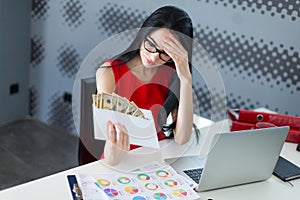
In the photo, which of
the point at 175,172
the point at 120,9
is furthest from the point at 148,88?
the point at 120,9

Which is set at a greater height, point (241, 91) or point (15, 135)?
point (241, 91)

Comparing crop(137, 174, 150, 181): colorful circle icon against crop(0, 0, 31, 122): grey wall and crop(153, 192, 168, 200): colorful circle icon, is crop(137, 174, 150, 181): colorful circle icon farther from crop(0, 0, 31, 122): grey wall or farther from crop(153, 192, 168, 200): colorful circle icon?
crop(0, 0, 31, 122): grey wall

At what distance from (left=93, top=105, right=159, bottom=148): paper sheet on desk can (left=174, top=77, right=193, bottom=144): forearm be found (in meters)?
0.11

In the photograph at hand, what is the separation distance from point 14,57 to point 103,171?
7.79ft

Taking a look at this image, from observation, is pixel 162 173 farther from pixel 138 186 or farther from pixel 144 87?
pixel 144 87

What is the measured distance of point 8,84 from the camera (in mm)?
3832

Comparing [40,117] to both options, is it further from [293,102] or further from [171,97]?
[171,97]

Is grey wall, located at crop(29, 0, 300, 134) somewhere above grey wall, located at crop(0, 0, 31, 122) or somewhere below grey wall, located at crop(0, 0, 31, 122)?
above

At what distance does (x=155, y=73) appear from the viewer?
5.48 ft

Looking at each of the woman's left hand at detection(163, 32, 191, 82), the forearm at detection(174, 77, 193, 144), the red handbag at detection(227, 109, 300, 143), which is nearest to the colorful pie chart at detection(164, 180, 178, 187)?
the forearm at detection(174, 77, 193, 144)

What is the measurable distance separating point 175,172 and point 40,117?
8.23 ft

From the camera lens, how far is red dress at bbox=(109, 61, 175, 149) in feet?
5.29

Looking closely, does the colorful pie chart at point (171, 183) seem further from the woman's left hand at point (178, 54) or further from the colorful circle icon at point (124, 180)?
the woman's left hand at point (178, 54)

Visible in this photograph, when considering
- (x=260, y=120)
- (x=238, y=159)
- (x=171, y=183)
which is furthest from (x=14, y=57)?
(x=238, y=159)
